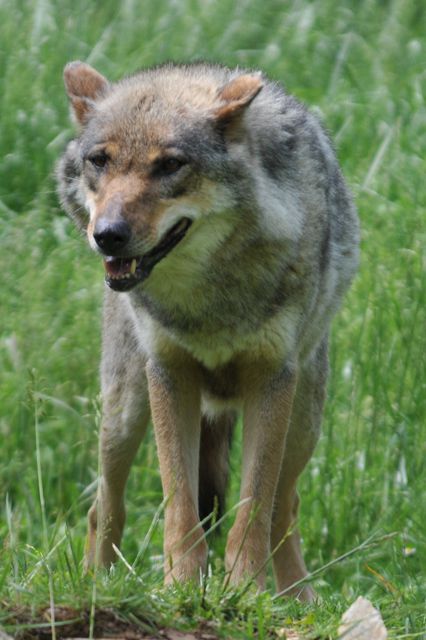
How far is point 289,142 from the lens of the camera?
18.3 feet

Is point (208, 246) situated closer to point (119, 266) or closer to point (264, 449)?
point (119, 266)

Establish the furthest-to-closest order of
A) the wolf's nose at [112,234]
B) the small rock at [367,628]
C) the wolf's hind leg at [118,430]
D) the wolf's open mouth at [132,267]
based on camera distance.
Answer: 1. the wolf's hind leg at [118,430]
2. the wolf's open mouth at [132,267]
3. the wolf's nose at [112,234]
4. the small rock at [367,628]

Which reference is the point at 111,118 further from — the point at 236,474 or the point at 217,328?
the point at 236,474

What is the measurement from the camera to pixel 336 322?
26.1 ft

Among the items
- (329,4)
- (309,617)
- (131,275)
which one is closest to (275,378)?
(131,275)

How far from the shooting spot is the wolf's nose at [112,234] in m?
4.72

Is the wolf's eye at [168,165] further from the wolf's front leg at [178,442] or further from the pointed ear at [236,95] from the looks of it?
the wolf's front leg at [178,442]

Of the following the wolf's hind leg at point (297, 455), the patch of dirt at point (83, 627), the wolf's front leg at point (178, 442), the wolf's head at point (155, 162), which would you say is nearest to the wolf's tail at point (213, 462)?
the wolf's hind leg at point (297, 455)

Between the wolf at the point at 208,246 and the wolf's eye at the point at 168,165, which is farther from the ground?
the wolf's eye at the point at 168,165

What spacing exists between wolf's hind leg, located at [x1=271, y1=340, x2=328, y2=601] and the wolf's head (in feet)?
4.46

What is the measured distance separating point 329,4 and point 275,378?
19.9 ft

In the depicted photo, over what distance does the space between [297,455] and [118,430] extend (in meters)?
0.82

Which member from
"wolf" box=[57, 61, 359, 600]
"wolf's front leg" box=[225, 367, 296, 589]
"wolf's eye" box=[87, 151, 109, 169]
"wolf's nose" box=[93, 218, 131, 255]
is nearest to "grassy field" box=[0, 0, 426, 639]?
"wolf's front leg" box=[225, 367, 296, 589]

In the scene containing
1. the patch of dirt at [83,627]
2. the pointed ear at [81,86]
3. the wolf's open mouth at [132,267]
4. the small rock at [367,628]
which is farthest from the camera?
the pointed ear at [81,86]
